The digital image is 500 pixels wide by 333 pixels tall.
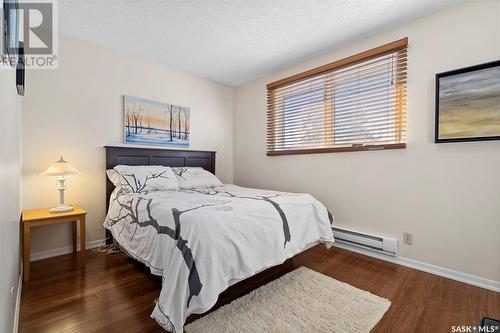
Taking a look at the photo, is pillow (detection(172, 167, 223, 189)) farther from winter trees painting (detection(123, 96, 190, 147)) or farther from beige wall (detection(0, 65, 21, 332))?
beige wall (detection(0, 65, 21, 332))

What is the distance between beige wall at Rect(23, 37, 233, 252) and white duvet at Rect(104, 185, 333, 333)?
73 cm

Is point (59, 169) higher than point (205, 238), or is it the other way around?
point (59, 169)

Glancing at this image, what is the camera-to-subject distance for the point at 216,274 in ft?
4.38

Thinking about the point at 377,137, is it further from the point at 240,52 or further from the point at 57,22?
the point at 57,22

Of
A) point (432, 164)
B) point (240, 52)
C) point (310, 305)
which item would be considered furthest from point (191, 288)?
point (240, 52)

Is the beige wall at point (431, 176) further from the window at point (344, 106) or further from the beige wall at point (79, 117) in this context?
the beige wall at point (79, 117)

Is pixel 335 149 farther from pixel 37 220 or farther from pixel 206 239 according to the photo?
pixel 37 220

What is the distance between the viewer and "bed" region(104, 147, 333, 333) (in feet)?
4.25

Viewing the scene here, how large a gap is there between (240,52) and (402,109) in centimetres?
198

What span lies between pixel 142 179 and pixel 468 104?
3.21 meters

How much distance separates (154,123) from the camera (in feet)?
10.5

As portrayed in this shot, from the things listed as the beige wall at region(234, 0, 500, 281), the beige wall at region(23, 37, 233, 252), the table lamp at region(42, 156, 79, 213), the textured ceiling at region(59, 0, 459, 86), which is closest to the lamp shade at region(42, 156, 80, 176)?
the table lamp at region(42, 156, 79, 213)

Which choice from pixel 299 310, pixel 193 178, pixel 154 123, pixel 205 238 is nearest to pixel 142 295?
pixel 205 238

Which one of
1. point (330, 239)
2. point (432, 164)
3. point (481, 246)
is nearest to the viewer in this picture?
point (481, 246)
